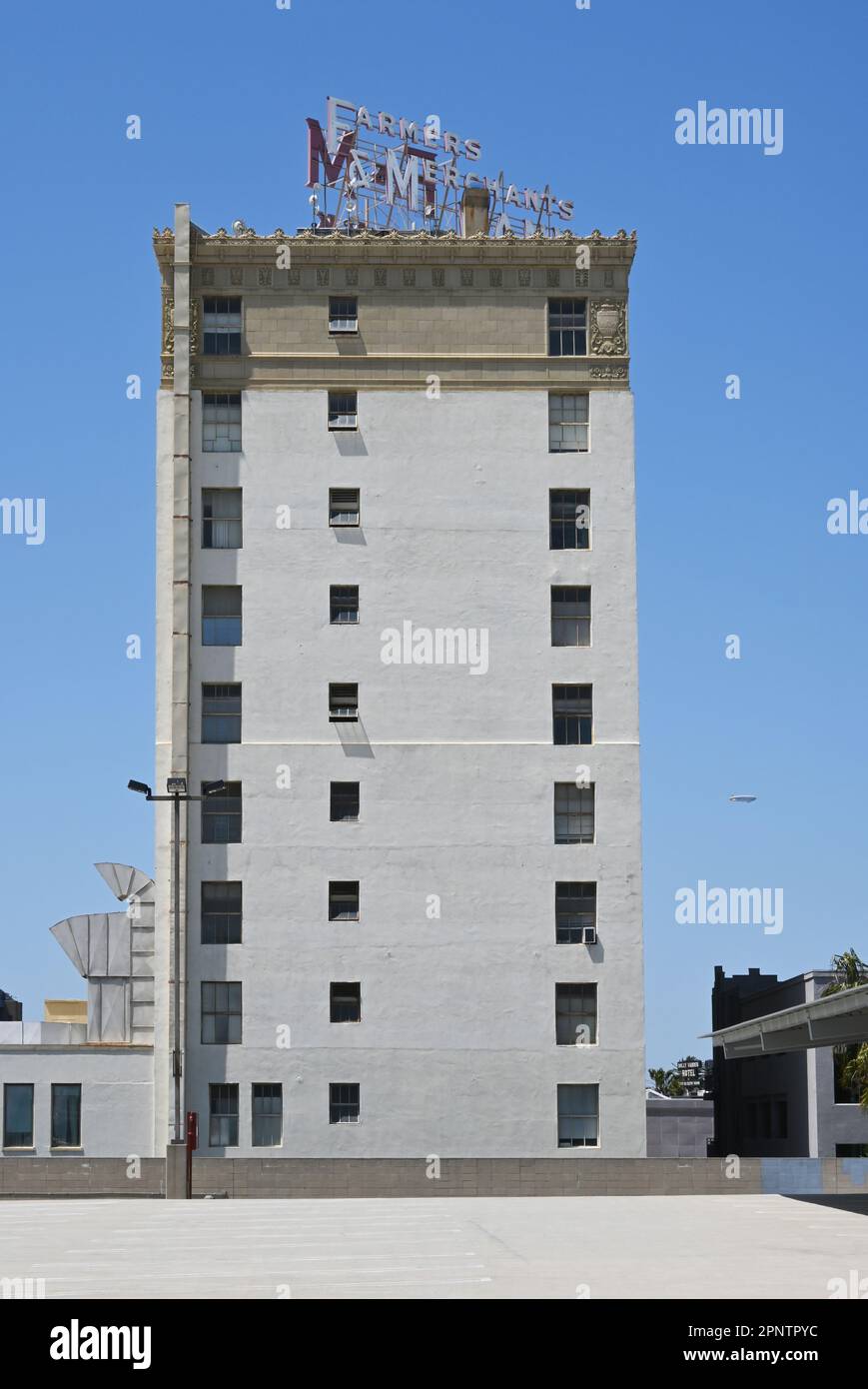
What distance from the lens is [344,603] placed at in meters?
71.2

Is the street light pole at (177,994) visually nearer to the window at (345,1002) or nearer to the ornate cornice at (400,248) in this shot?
the window at (345,1002)

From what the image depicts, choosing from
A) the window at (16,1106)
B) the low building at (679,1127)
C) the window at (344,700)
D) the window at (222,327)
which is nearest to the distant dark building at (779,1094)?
the low building at (679,1127)

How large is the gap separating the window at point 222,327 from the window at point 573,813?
2129cm

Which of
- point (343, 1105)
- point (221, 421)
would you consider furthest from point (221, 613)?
point (343, 1105)

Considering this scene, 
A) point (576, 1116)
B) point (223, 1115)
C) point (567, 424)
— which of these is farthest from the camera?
point (567, 424)

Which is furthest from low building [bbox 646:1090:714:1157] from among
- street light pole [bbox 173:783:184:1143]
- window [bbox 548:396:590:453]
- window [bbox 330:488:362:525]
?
window [bbox 330:488:362:525]

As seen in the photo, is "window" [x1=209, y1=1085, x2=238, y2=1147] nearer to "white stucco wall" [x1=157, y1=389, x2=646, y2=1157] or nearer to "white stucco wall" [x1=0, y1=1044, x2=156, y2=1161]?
"white stucco wall" [x1=157, y1=389, x2=646, y2=1157]

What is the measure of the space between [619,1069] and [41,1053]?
21556 millimetres

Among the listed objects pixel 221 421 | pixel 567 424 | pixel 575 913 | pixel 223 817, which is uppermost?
pixel 221 421

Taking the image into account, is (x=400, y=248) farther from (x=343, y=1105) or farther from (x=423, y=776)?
(x=343, y=1105)

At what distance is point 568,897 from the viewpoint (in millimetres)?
69688

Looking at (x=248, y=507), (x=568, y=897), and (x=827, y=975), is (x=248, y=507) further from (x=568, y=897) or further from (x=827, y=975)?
(x=827, y=975)

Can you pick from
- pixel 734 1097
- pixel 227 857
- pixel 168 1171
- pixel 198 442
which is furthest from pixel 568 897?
pixel 734 1097

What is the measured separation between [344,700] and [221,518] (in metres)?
8.63
